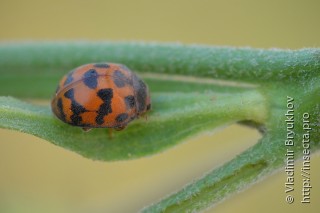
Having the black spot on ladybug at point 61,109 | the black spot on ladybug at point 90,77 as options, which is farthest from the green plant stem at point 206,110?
the black spot on ladybug at point 90,77

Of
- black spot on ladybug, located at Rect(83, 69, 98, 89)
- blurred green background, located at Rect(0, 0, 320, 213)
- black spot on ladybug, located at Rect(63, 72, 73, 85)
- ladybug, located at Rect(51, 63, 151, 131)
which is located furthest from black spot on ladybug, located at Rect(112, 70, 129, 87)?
blurred green background, located at Rect(0, 0, 320, 213)

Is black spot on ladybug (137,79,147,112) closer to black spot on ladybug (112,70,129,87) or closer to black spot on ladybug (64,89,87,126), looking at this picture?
black spot on ladybug (112,70,129,87)

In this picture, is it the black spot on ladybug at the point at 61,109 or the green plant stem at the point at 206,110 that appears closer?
the green plant stem at the point at 206,110

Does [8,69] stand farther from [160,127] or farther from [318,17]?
[318,17]

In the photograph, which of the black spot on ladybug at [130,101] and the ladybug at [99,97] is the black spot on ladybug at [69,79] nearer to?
the ladybug at [99,97]

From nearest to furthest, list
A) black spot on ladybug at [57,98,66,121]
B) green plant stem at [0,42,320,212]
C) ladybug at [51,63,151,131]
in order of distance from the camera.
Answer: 1. green plant stem at [0,42,320,212]
2. black spot on ladybug at [57,98,66,121]
3. ladybug at [51,63,151,131]

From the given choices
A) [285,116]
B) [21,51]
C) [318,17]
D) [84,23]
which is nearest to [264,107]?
[285,116]
